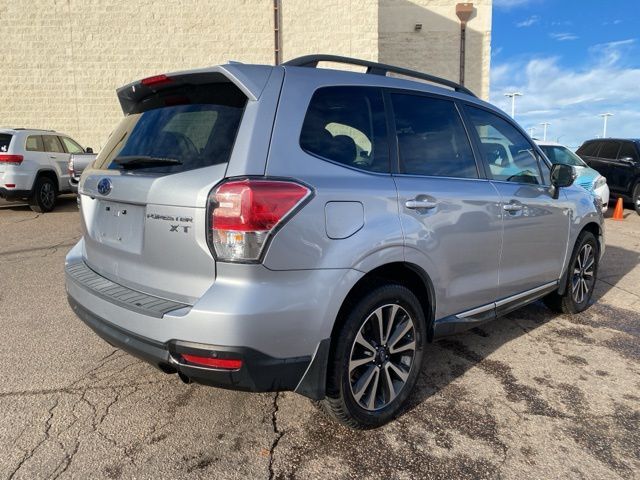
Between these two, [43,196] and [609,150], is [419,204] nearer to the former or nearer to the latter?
[43,196]

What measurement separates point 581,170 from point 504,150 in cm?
823

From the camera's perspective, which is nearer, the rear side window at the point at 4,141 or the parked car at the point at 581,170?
the rear side window at the point at 4,141

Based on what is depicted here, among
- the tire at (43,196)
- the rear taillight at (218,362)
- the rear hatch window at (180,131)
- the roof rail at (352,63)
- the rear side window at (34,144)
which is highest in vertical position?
the rear side window at (34,144)

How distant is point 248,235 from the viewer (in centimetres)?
206

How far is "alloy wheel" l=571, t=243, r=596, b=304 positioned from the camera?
4593 millimetres

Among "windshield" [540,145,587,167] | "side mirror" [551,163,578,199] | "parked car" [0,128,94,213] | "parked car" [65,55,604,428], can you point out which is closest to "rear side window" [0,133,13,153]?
"parked car" [0,128,94,213]

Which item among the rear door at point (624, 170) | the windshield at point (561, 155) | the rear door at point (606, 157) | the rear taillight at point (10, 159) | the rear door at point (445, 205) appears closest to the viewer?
the rear door at point (445, 205)

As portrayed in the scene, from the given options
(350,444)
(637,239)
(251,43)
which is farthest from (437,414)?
(251,43)

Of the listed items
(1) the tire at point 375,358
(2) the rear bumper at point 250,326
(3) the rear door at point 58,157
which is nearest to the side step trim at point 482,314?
(1) the tire at point 375,358

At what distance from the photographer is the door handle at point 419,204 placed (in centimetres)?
267

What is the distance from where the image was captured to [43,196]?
10.7 metres

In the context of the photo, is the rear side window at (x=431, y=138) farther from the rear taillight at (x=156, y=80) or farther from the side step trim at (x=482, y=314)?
the rear taillight at (x=156, y=80)

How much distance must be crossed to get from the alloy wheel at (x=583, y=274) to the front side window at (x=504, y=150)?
1.10 meters

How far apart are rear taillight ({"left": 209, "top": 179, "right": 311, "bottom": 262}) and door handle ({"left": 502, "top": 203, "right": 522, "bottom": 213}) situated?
76.4 inches
